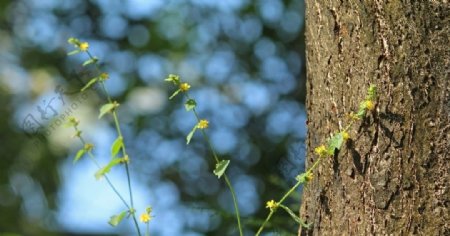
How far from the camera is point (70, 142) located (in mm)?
10500

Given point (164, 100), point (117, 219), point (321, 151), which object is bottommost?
point (117, 219)

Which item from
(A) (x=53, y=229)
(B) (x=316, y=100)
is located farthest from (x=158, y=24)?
(B) (x=316, y=100)

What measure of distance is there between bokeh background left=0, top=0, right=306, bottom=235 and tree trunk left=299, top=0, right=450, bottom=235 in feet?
20.9

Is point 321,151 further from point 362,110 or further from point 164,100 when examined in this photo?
point 164,100

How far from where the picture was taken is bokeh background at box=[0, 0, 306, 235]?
9.92m

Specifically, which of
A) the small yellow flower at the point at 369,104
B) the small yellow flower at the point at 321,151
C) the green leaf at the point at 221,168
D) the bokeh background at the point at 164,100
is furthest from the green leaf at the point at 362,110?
the bokeh background at the point at 164,100

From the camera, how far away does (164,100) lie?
409 inches

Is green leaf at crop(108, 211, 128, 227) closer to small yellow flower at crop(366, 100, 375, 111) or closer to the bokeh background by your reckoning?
small yellow flower at crop(366, 100, 375, 111)

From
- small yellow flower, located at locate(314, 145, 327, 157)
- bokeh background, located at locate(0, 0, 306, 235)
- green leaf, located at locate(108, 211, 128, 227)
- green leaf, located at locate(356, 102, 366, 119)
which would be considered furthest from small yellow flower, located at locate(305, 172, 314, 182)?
bokeh background, located at locate(0, 0, 306, 235)

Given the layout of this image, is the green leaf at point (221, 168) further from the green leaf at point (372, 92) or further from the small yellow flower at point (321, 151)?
the green leaf at point (372, 92)

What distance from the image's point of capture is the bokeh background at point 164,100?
9.92 m

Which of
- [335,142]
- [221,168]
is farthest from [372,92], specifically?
[221,168]

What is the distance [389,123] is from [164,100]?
296 inches

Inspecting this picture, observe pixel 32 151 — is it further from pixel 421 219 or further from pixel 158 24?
pixel 421 219
